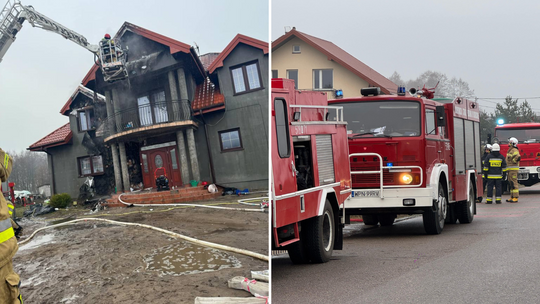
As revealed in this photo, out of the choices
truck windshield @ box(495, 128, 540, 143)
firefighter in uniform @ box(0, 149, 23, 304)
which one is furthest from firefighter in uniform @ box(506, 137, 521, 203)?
firefighter in uniform @ box(0, 149, 23, 304)

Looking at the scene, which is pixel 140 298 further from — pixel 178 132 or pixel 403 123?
pixel 403 123

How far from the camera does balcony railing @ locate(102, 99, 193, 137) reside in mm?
4625

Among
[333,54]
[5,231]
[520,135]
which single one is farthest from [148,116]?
[333,54]

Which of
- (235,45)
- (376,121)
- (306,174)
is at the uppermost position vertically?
(235,45)

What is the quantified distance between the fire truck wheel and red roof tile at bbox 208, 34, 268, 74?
298 centimetres

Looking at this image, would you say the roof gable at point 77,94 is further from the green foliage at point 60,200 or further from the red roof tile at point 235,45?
the red roof tile at point 235,45

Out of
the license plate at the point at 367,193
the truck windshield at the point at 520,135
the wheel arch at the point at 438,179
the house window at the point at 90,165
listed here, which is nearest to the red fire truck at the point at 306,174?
the house window at the point at 90,165

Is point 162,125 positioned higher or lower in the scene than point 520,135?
higher

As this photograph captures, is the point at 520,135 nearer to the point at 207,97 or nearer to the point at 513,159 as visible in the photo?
the point at 513,159

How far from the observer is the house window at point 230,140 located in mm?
4551

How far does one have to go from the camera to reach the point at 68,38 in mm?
4871

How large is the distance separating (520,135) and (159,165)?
757 inches

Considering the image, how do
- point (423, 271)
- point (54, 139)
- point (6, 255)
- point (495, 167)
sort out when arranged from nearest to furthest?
point (6, 255)
point (54, 139)
point (423, 271)
point (495, 167)

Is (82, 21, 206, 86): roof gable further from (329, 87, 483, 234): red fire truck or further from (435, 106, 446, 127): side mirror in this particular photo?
(435, 106, 446, 127): side mirror
